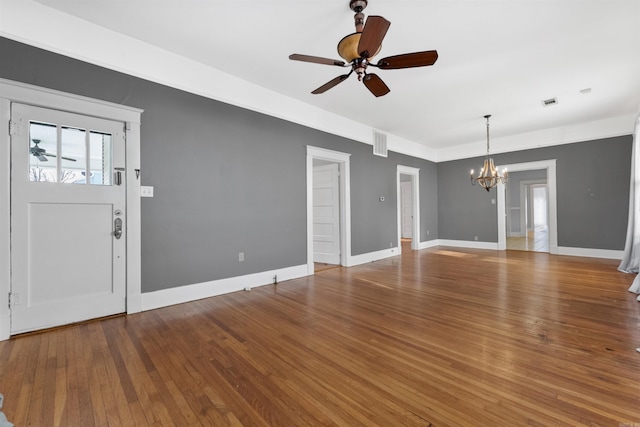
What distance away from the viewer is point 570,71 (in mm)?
3836

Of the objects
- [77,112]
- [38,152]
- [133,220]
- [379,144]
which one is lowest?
[133,220]

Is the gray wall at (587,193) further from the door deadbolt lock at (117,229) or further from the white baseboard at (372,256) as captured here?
the door deadbolt lock at (117,229)

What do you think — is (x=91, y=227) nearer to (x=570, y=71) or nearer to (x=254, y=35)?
(x=254, y=35)

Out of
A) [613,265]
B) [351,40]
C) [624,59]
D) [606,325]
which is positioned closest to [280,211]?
[351,40]

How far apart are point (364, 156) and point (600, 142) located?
210 inches

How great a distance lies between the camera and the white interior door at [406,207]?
925 cm

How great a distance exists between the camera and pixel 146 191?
3137 mm

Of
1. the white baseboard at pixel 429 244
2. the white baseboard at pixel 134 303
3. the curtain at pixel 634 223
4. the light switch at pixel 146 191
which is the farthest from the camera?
the white baseboard at pixel 429 244

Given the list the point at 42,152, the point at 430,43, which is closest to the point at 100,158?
the point at 42,152

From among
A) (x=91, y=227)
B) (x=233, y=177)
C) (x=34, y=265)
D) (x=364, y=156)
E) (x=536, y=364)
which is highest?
(x=364, y=156)

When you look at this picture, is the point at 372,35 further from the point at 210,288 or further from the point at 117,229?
the point at 210,288

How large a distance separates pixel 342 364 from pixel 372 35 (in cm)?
245

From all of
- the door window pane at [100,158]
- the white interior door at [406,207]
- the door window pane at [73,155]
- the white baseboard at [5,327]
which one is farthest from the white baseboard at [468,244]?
the white baseboard at [5,327]

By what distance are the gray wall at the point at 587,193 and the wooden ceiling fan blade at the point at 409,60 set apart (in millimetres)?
6569
